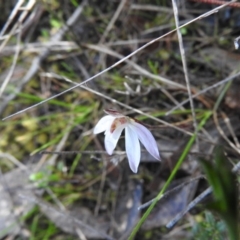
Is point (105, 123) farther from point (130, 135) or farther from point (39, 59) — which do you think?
point (39, 59)

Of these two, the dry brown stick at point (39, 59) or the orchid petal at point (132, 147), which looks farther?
the dry brown stick at point (39, 59)

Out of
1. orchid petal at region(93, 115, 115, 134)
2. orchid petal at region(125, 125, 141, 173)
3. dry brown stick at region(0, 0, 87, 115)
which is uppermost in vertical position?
orchid petal at region(93, 115, 115, 134)

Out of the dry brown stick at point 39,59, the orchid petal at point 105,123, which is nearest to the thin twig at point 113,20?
the dry brown stick at point 39,59

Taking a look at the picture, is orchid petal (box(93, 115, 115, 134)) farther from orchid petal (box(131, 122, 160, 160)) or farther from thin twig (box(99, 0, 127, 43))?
thin twig (box(99, 0, 127, 43))

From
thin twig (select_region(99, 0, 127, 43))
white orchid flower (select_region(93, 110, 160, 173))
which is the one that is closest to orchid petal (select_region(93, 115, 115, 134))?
white orchid flower (select_region(93, 110, 160, 173))

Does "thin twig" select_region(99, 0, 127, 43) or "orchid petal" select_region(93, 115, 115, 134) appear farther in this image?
"thin twig" select_region(99, 0, 127, 43)

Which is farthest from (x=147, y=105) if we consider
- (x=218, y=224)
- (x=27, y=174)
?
(x=218, y=224)

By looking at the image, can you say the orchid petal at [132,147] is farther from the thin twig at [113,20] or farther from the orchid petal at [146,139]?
the thin twig at [113,20]

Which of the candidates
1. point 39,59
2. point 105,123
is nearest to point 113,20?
point 39,59
